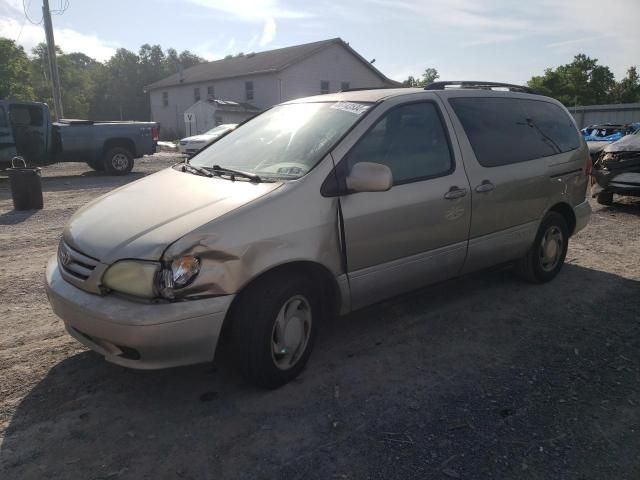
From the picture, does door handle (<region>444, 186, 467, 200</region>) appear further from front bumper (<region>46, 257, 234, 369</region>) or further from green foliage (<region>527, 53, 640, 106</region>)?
green foliage (<region>527, 53, 640, 106</region>)

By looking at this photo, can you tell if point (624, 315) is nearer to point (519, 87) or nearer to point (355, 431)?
point (519, 87)

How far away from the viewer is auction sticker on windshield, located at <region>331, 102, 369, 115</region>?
11.6 feet

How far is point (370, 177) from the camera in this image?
3.08 metres

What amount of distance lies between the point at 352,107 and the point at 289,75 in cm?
2985

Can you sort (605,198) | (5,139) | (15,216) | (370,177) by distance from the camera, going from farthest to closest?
(5,139) → (605,198) → (15,216) → (370,177)

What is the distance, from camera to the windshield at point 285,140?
10.9ft

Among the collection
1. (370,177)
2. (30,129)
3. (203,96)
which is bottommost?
(370,177)

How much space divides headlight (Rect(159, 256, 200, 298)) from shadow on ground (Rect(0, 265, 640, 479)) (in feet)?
2.58

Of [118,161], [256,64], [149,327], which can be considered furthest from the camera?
[256,64]

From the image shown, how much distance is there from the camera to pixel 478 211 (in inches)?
158

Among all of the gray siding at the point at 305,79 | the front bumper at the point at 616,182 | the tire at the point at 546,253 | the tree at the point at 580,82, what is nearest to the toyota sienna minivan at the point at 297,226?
the tire at the point at 546,253

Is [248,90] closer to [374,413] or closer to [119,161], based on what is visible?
[119,161]

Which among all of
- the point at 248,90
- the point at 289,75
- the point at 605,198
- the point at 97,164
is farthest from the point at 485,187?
the point at 248,90

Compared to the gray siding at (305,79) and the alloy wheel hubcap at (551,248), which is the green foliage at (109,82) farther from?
the alloy wheel hubcap at (551,248)
